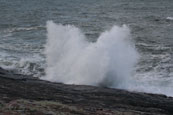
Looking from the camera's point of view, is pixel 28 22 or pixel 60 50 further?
pixel 28 22

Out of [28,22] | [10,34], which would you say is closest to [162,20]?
[28,22]

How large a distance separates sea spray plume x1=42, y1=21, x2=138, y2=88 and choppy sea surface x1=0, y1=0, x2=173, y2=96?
82cm

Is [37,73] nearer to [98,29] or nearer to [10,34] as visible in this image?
[10,34]

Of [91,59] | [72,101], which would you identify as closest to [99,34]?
[91,59]

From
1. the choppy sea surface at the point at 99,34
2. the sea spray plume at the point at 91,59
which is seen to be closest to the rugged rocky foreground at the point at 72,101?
the sea spray plume at the point at 91,59

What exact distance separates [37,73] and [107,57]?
4719 millimetres

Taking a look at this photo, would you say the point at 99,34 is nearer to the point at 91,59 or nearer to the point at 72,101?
the point at 91,59

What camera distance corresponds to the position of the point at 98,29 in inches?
1403

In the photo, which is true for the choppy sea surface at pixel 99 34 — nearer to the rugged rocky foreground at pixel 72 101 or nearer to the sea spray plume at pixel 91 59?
the sea spray plume at pixel 91 59

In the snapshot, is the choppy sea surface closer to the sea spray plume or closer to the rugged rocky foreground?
the sea spray plume

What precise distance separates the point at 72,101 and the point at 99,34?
21.7m

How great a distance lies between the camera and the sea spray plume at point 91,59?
1811 cm

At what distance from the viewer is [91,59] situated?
18.9 m

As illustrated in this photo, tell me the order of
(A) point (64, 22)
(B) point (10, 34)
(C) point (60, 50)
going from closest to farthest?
(C) point (60, 50) < (B) point (10, 34) < (A) point (64, 22)
